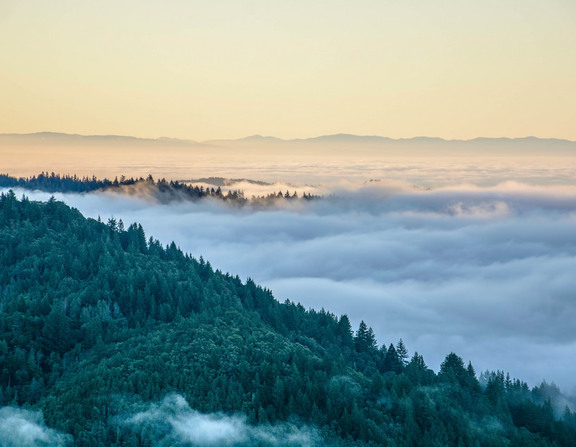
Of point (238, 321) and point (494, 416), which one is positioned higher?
point (238, 321)

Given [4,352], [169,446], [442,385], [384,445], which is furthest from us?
[442,385]

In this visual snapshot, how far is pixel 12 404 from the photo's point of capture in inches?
5832

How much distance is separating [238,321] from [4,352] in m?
64.5

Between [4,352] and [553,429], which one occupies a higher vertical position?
[4,352]

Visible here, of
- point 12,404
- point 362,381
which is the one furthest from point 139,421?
point 362,381

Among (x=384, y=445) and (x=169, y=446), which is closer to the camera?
(x=169, y=446)

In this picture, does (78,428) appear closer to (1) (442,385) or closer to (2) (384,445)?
(2) (384,445)

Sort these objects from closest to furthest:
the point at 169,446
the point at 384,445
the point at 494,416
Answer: the point at 169,446, the point at 384,445, the point at 494,416

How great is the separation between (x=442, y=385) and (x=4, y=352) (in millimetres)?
114441

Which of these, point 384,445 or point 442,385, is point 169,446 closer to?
point 384,445

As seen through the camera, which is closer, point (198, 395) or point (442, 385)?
point (198, 395)

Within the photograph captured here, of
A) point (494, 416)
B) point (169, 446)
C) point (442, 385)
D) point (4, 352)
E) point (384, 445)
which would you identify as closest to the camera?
point (169, 446)

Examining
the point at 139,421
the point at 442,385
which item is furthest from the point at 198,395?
the point at 442,385

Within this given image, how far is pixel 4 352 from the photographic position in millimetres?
163625
